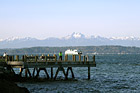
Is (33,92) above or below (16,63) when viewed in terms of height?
below

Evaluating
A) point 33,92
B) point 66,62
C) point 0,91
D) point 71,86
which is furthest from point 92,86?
point 0,91

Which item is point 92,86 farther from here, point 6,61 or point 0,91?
point 0,91

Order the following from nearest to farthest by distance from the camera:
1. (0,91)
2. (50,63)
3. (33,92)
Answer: (0,91)
(33,92)
(50,63)

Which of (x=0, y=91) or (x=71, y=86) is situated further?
(x=71, y=86)

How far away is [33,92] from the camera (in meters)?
38.7

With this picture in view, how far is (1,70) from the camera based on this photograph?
4312 cm

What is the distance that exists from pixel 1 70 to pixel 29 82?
5.11m

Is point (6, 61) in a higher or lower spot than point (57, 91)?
higher

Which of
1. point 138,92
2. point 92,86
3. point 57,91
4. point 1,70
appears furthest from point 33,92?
point 138,92

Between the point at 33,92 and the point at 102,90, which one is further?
the point at 102,90

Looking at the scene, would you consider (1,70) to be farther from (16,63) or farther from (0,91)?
(0,91)

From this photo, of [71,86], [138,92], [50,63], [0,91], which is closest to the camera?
[0,91]

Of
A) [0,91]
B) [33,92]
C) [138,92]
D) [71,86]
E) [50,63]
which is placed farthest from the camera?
[50,63]

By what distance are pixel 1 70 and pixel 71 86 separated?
935 cm
